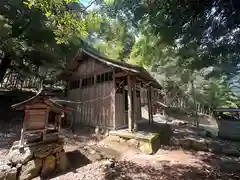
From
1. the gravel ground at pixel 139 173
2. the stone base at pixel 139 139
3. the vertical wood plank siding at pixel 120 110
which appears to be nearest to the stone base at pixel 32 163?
the gravel ground at pixel 139 173

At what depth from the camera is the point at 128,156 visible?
6027 millimetres

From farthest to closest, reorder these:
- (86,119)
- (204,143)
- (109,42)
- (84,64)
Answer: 1. (109,42)
2. (84,64)
3. (86,119)
4. (204,143)

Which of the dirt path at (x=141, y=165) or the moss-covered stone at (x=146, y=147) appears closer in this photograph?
the dirt path at (x=141, y=165)

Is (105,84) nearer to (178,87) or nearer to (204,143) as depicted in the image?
(204,143)

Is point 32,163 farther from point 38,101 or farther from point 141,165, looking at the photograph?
point 141,165

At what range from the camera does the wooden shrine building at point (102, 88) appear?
7.93 metres

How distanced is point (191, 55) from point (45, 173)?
691 cm

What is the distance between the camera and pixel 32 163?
4465 mm

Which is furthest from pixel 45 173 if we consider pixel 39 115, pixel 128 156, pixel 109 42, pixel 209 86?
pixel 209 86

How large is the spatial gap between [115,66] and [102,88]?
1.90 meters

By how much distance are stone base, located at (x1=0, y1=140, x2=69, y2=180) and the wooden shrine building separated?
3.17 metres

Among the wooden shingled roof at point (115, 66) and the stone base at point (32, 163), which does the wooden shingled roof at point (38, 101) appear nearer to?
the stone base at point (32, 163)

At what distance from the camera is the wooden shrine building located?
7930 millimetres

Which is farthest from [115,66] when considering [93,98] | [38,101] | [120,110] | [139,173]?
[139,173]
